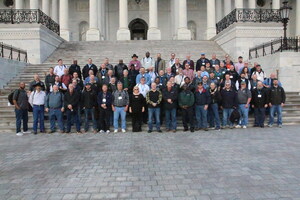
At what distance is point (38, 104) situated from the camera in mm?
9812

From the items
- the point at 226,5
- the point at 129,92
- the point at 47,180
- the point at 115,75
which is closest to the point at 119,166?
the point at 47,180

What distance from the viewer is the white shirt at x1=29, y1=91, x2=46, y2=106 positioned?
32.3 ft

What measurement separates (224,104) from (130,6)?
28833 mm

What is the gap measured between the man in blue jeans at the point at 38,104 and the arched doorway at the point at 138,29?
92.7 feet

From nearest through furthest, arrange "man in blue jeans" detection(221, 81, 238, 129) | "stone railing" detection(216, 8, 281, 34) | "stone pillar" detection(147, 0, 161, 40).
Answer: "man in blue jeans" detection(221, 81, 238, 129) → "stone railing" detection(216, 8, 281, 34) → "stone pillar" detection(147, 0, 161, 40)

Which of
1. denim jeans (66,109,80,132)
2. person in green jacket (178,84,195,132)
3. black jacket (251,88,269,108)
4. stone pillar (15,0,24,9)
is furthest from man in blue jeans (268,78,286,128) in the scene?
stone pillar (15,0,24,9)

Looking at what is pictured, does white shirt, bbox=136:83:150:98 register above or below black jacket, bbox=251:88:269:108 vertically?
above

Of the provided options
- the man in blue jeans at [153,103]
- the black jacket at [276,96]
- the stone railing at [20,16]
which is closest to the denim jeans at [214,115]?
the man in blue jeans at [153,103]

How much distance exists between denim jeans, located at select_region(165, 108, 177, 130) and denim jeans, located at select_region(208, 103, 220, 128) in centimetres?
149

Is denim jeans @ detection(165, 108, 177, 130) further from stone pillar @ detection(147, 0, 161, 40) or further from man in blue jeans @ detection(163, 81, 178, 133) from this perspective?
stone pillar @ detection(147, 0, 161, 40)

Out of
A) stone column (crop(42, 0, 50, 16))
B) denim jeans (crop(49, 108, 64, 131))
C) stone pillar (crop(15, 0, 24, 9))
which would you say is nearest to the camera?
denim jeans (crop(49, 108, 64, 131))

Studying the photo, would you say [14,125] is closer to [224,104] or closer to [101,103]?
[101,103]

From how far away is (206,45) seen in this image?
22.3 m

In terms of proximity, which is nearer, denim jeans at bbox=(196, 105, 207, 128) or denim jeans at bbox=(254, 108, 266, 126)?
denim jeans at bbox=(196, 105, 207, 128)
